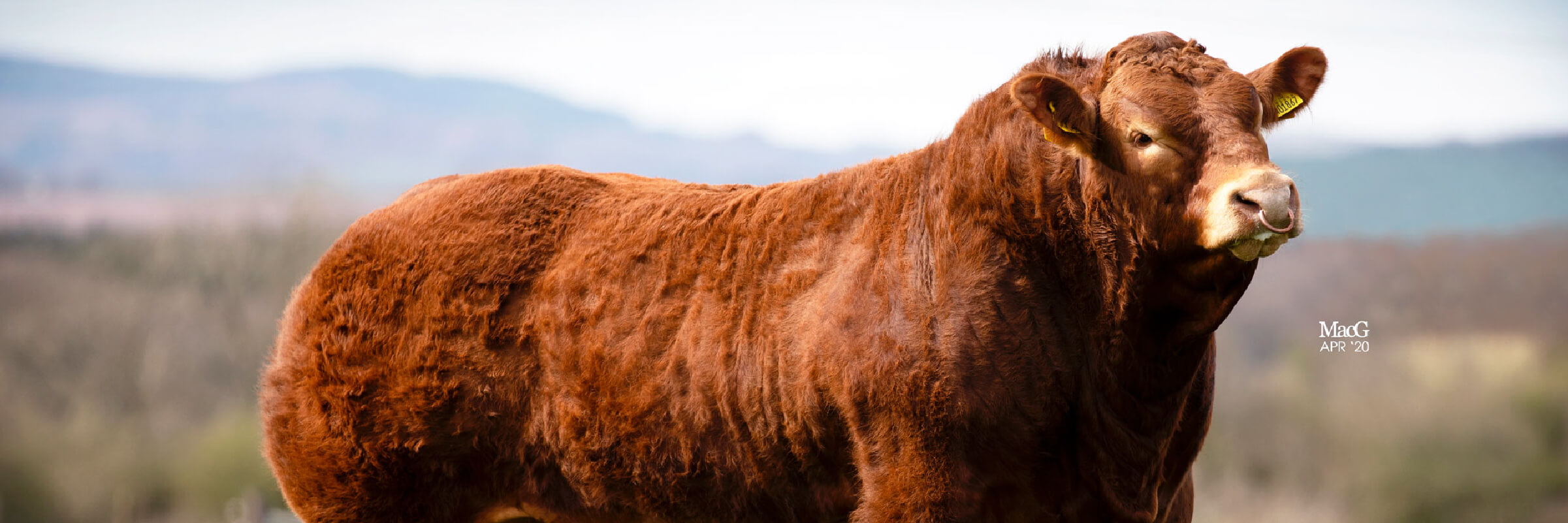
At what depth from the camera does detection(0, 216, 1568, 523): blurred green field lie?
12711mm

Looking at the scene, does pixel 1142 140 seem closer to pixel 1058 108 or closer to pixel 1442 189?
pixel 1058 108

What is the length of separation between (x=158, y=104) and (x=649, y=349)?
18.9 m

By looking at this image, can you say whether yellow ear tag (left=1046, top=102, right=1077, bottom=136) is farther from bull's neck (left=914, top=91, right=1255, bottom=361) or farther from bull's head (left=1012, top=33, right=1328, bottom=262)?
bull's neck (left=914, top=91, right=1255, bottom=361)

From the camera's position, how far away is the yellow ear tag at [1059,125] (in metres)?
3.48

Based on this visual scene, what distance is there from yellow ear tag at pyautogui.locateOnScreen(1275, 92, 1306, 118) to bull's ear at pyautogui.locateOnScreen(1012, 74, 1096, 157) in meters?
0.78

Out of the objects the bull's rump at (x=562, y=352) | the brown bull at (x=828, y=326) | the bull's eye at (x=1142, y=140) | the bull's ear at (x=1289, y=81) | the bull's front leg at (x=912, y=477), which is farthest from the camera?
the bull's rump at (x=562, y=352)

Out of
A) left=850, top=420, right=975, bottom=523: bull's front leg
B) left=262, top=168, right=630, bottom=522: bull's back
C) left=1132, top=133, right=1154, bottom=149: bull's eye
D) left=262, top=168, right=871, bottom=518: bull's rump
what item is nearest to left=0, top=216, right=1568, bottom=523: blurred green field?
left=262, top=168, right=630, bottom=522: bull's back

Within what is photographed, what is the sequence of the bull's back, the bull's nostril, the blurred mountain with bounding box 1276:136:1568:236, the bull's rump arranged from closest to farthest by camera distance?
1. the bull's nostril
2. the bull's rump
3. the bull's back
4. the blurred mountain with bounding box 1276:136:1568:236

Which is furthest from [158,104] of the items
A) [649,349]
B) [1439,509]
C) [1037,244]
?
[1439,509]

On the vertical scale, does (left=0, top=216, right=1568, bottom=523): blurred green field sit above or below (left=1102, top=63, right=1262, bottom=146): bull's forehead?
below

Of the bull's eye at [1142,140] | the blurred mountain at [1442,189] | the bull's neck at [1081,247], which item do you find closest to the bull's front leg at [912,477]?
the bull's neck at [1081,247]

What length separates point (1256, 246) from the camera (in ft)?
10.3

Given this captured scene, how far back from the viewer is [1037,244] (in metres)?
3.70

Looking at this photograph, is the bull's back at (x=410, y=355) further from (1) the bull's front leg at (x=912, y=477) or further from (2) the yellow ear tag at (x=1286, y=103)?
(2) the yellow ear tag at (x=1286, y=103)
